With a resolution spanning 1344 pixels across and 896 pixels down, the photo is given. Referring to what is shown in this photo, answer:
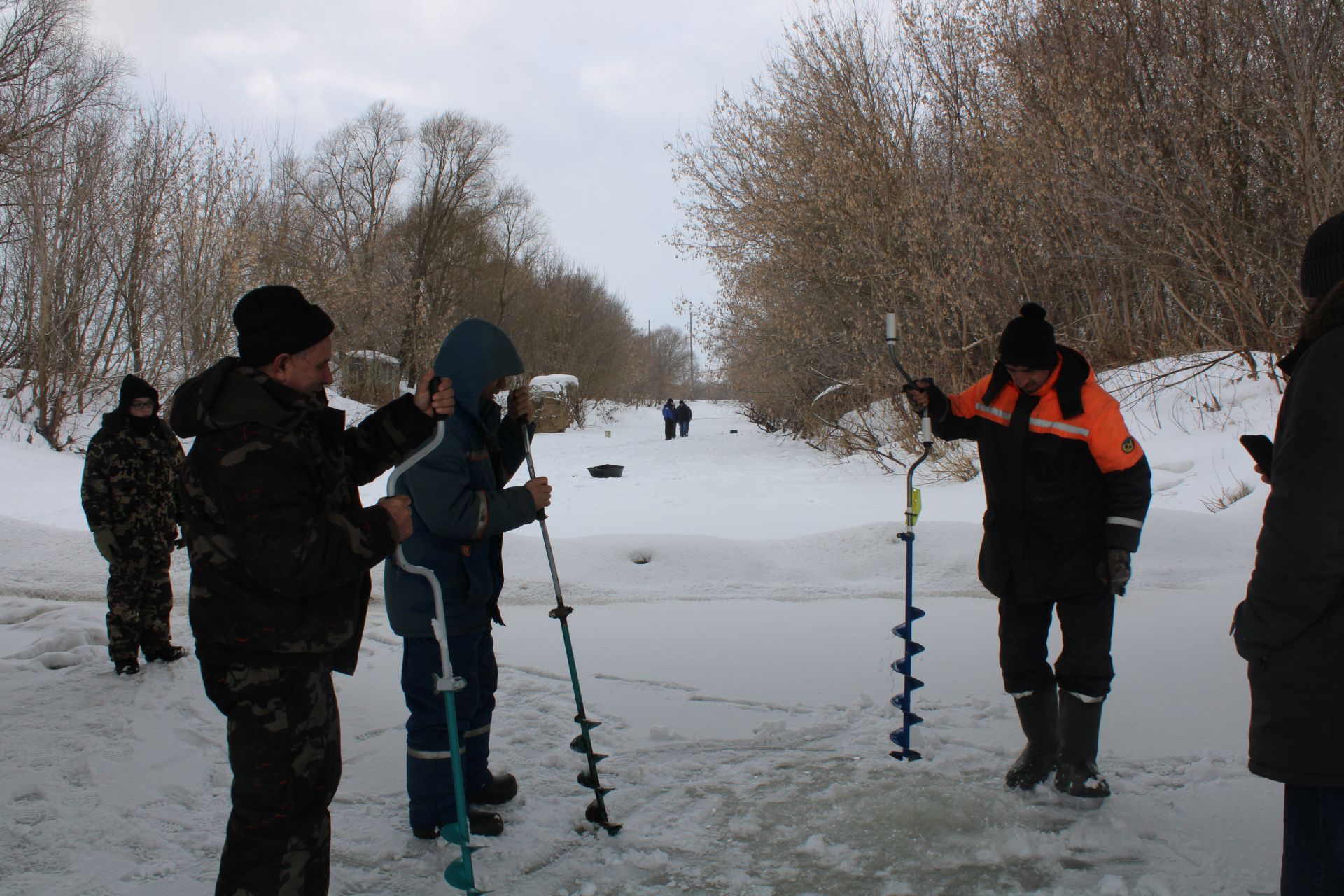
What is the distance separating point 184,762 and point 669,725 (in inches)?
85.8

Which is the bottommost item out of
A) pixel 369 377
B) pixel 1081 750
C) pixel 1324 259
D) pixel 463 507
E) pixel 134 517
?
pixel 1081 750

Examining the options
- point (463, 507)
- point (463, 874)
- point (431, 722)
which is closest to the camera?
point (463, 874)

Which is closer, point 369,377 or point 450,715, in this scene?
point 450,715

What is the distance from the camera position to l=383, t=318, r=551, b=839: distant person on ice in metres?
3.03

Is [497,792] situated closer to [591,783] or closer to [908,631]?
[591,783]

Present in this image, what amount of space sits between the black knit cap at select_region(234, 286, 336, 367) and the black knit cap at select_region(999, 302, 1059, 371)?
8.17ft

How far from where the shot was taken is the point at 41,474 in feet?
48.5

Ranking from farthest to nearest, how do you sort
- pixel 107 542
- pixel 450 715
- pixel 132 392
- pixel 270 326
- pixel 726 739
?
pixel 132 392 → pixel 107 542 → pixel 726 739 → pixel 450 715 → pixel 270 326

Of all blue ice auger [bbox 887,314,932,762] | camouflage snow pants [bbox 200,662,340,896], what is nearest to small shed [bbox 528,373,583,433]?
blue ice auger [bbox 887,314,932,762]

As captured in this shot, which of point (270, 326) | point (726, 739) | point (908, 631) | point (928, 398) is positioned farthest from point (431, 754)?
point (928, 398)

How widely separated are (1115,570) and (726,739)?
6.11 ft

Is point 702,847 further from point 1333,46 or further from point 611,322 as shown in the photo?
point 611,322

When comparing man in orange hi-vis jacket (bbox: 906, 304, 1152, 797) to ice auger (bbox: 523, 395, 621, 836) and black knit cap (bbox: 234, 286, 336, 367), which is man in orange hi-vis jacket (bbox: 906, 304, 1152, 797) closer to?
ice auger (bbox: 523, 395, 621, 836)

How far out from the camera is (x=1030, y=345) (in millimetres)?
3395
